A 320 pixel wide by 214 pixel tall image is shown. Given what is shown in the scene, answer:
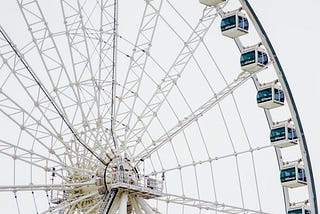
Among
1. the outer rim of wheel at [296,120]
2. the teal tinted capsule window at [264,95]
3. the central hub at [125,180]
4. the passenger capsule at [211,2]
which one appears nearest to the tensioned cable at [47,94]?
the central hub at [125,180]

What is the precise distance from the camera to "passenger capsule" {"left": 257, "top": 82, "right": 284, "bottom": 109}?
51719mm

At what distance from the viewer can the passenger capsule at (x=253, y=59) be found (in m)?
51.0

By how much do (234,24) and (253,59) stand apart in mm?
1964

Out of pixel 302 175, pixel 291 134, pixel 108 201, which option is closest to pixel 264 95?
pixel 291 134

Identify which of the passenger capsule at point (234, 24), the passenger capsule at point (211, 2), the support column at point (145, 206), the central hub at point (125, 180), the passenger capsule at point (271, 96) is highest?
the passenger capsule at point (211, 2)

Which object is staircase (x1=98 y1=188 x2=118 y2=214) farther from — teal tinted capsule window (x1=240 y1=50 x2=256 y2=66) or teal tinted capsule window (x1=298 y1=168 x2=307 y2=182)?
teal tinted capsule window (x1=298 y1=168 x2=307 y2=182)

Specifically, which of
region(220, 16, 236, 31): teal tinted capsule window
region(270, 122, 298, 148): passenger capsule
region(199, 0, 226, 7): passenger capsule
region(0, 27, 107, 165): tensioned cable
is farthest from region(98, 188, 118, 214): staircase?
region(199, 0, 226, 7): passenger capsule

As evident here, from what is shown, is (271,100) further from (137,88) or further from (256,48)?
(137,88)

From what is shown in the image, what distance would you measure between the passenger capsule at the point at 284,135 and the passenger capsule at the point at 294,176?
115 centimetres

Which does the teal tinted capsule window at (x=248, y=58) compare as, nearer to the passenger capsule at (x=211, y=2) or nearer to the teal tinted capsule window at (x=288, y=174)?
the passenger capsule at (x=211, y=2)

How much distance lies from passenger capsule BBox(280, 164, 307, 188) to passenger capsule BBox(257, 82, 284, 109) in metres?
3.10

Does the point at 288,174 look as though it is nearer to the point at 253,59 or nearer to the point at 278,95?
the point at 278,95

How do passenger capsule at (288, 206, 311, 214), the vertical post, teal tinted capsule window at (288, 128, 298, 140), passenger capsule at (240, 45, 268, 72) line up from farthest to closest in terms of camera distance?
passenger capsule at (288, 206, 311, 214) < teal tinted capsule window at (288, 128, 298, 140) < passenger capsule at (240, 45, 268, 72) < the vertical post

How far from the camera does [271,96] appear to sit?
169 ft
